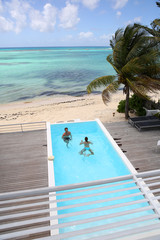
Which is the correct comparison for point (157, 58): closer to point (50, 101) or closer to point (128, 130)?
point (128, 130)

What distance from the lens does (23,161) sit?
7312 millimetres

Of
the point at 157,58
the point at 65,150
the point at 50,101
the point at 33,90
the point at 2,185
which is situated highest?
the point at 33,90

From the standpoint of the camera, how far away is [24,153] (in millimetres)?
7895

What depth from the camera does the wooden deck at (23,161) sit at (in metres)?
6.09

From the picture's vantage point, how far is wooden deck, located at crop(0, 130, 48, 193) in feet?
20.0

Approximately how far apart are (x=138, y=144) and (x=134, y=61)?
16.6 feet

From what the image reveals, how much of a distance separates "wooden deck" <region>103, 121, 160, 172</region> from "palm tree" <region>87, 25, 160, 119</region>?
2.12 m

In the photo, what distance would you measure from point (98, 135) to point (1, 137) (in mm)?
5703

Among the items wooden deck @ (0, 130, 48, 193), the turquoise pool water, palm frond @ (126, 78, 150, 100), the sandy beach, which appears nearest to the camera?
wooden deck @ (0, 130, 48, 193)

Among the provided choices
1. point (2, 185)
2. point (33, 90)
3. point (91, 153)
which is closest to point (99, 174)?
point (91, 153)

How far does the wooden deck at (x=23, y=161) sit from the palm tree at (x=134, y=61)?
496 cm

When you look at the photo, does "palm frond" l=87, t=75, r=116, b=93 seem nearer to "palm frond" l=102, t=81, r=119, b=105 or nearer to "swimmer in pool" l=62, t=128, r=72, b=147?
"palm frond" l=102, t=81, r=119, b=105

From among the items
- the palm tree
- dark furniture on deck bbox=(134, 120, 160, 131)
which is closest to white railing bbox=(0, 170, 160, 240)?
dark furniture on deck bbox=(134, 120, 160, 131)

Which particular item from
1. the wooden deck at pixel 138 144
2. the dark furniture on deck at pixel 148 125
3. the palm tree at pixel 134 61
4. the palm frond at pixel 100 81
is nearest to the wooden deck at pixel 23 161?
the wooden deck at pixel 138 144
